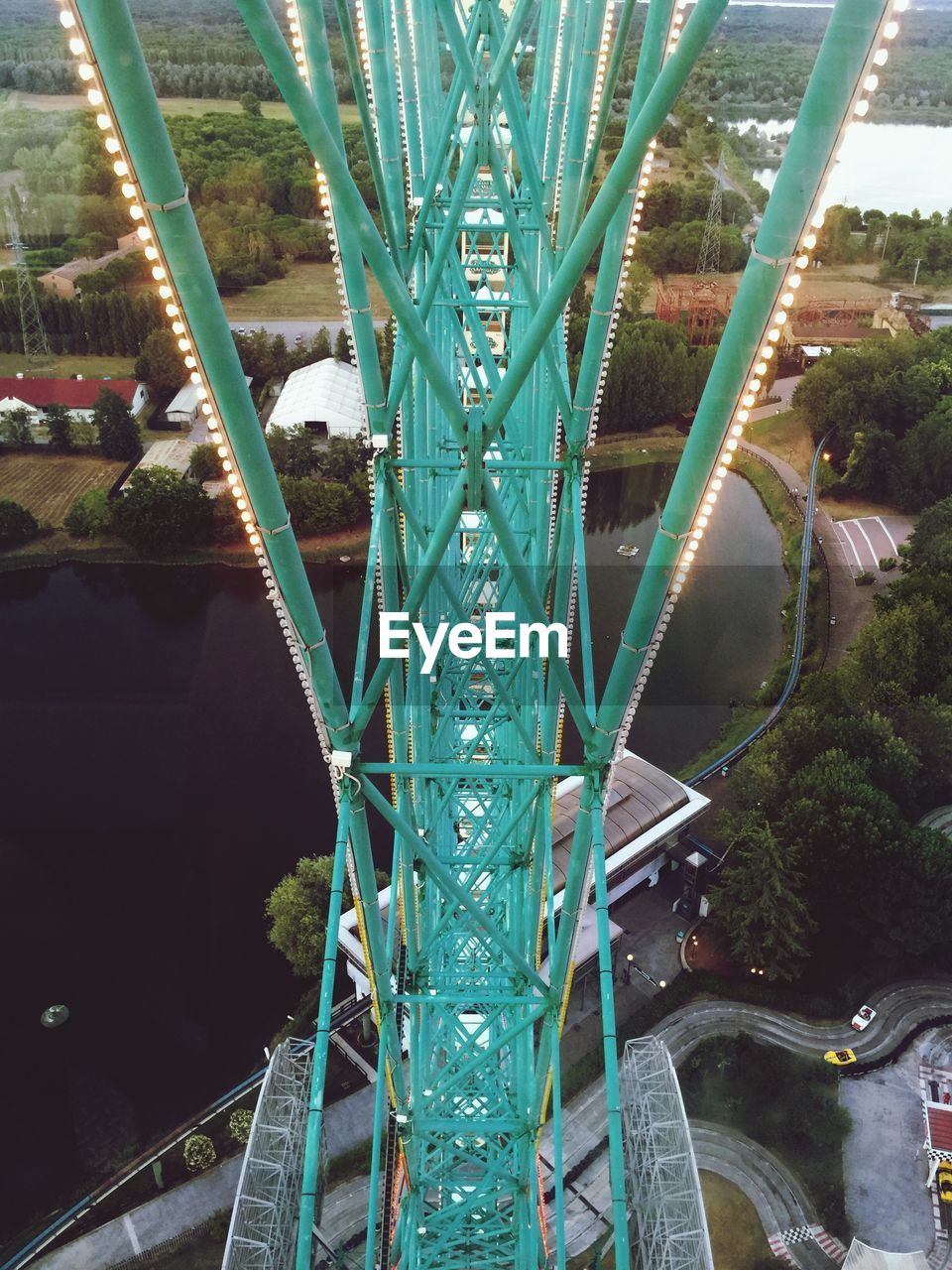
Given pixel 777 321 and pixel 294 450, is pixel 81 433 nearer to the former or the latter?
pixel 294 450

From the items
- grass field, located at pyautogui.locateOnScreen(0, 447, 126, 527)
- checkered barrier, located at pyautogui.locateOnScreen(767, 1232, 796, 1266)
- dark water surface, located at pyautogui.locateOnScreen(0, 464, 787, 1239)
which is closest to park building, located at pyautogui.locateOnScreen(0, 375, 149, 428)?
grass field, located at pyautogui.locateOnScreen(0, 447, 126, 527)

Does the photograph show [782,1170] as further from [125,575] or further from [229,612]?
[125,575]

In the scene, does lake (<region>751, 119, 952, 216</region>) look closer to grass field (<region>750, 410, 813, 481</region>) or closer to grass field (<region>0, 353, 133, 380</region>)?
grass field (<region>750, 410, 813, 481</region>)

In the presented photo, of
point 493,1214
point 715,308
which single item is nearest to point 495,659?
point 493,1214

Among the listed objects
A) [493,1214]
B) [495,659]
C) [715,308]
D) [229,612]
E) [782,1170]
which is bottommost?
[782,1170]

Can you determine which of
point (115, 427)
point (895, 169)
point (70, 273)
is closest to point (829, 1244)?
point (115, 427)
